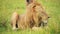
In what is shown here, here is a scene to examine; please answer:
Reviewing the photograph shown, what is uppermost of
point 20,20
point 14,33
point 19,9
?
point 19,9

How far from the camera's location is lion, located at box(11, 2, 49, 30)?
1.58 meters

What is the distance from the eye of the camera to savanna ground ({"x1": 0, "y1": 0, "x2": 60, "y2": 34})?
1.58 meters

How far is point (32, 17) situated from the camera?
160cm

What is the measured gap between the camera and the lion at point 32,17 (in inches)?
62.2

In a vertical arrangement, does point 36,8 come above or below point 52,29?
above

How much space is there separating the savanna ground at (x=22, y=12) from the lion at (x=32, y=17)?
1.7 inches

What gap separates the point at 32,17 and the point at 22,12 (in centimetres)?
10

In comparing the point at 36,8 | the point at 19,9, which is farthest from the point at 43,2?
the point at 19,9

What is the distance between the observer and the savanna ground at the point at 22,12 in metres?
1.58

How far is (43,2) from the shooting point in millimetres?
1631

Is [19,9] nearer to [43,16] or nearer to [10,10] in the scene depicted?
[10,10]

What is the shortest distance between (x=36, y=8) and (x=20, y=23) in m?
0.21

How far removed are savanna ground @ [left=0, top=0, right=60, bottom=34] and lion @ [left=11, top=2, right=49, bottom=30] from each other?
0.14 ft

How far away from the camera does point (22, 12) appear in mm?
1594
